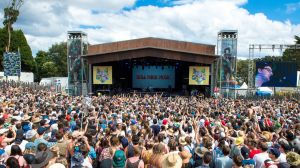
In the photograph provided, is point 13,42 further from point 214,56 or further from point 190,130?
point 190,130

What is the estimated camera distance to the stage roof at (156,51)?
30.5 m

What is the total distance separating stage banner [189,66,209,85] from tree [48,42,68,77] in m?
44.7

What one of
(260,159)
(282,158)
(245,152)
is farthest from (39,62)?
(282,158)

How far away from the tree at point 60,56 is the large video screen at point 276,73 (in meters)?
48.9

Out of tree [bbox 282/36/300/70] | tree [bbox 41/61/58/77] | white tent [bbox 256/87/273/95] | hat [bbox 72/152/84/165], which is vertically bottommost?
hat [bbox 72/152/84/165]

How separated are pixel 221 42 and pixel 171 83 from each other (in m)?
10.0

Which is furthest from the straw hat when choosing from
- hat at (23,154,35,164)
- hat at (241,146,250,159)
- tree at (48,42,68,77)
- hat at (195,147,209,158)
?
tree at (48,42,68,77)

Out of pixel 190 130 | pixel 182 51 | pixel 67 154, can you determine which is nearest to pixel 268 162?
pixel 190 130

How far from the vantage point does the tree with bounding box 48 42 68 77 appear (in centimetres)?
7206

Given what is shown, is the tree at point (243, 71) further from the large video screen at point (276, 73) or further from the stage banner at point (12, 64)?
the stage banner at point (12, 64)

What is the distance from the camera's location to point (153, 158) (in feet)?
17.2

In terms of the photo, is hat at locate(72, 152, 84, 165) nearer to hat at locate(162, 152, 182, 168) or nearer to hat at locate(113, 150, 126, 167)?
hat at locate(113, 150, 126, 167)

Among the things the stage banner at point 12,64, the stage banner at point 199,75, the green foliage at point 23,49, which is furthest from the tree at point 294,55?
the stage banner at point 12,64

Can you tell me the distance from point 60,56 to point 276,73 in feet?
177
